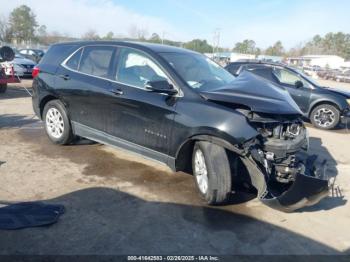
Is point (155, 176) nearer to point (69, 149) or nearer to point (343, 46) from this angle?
point (69, 149)

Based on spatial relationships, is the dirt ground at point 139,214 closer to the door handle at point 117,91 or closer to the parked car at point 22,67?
the door handle at point 117,91

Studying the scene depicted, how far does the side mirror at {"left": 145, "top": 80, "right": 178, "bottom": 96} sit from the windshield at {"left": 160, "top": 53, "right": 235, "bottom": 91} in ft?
0.81

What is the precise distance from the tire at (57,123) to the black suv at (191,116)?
0.03 metres

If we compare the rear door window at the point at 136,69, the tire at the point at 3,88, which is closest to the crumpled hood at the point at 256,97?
the rear door window at the point at 136,69

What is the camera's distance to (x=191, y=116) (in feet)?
14.1

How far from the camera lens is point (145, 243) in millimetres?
3467

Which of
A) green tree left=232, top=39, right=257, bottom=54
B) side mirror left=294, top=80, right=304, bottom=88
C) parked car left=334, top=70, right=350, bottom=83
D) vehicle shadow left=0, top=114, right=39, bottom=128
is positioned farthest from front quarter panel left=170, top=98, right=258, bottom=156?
green tree left=232, top=39, right=257, bottom=54

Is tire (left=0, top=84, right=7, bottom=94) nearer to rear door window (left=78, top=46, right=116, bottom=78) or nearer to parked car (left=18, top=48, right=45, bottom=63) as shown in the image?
rear door window (left=78, top=46, right=116, bottom=78)

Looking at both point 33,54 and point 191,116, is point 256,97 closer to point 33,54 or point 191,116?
point 191,116

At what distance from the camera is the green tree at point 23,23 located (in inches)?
2508

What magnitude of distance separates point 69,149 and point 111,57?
1.90m

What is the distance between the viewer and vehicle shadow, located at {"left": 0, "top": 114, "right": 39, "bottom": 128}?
7877 millimetres

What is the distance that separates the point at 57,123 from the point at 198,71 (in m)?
2.77

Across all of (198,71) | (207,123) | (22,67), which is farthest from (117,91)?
(22,67)
